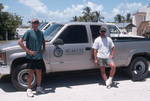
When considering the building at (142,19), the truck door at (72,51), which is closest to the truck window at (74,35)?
the truck door at (72,51)

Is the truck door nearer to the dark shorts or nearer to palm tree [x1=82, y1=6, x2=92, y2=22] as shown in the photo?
the dark shorts

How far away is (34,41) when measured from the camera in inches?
162

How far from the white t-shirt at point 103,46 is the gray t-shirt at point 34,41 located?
159cm

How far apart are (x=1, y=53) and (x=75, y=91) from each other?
220cm

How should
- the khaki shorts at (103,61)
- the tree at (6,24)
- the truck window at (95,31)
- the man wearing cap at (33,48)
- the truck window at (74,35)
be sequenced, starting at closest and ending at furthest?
the man wearing cap at (33,48) → the truck window at (74,35) → the khaki shorts at (103,61) → the truck window at (95,31) → the tree at (6,24)

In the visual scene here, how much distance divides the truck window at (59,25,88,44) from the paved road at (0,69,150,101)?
1.38 meters

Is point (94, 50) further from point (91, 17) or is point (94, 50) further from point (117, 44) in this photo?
point (91, 17)

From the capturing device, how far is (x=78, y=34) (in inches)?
200

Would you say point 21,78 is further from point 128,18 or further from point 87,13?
point 128,18

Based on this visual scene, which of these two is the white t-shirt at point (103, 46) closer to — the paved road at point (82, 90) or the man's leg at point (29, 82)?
the paved road at point (82, 90)

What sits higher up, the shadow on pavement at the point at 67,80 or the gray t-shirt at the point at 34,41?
the gray t-shirt at the point at 34,41

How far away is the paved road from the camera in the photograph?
4.31 metres

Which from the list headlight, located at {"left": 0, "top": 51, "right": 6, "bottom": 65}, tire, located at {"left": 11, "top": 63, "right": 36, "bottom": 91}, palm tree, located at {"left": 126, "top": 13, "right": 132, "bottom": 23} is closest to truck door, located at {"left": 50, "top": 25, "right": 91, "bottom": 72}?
tire, located at {"left": 11, "top": 63, "right": 36, "bottom": 91}

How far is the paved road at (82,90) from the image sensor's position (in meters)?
4.31
